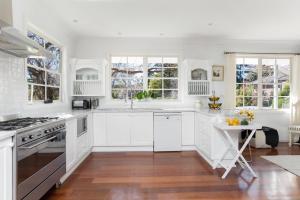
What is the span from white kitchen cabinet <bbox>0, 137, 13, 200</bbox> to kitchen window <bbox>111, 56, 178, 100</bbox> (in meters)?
3.73

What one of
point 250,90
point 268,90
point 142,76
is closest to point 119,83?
point 142,76

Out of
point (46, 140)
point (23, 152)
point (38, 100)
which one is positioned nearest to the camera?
point (23, 152)

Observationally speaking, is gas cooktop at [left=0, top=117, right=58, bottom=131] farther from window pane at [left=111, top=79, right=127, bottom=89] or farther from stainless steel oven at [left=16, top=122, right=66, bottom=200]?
window pane at [left=111, top=79, right=127, bottom=89]

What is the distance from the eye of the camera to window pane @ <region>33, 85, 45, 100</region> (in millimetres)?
3404

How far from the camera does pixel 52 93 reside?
4.12 metres

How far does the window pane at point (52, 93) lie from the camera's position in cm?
397

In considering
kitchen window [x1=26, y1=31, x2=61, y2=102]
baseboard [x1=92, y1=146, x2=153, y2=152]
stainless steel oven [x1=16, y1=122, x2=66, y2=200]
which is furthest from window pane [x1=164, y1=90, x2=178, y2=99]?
stainless steel oven [x1=16, y1=122, x2=66, y2=200]

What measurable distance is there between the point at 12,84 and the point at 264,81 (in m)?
5.54

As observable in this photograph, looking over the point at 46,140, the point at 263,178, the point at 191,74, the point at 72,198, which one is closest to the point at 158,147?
the point at 191,74

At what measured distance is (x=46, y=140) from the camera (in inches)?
94.1

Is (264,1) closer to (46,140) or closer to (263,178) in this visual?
(263,178)

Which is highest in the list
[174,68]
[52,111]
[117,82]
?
[174,68]

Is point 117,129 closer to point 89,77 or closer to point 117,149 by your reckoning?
point 117,149

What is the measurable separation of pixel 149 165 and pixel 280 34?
4.13m
